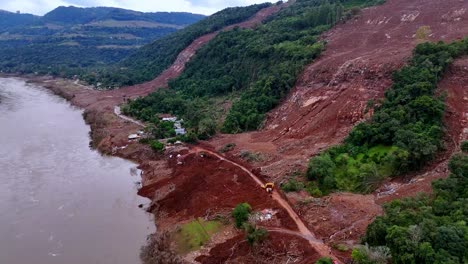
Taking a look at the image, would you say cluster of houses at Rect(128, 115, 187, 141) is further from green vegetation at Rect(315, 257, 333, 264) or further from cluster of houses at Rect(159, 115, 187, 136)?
green vegetation at Rect(315, 257, 333, 264)

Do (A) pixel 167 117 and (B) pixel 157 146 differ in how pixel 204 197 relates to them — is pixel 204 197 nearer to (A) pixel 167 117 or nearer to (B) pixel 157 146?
(B) pixel 157 146

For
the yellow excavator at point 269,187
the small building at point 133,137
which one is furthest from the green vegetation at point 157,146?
the yellow excavator at point 269,187

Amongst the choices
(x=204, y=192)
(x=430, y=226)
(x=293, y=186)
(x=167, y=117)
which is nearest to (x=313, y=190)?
(x=293, y=186)

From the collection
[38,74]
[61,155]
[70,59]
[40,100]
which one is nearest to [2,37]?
[70,59]

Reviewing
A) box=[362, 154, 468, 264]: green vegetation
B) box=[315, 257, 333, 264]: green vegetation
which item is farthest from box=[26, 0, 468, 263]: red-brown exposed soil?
box=[362, 154, 468, 264]: green vegetation

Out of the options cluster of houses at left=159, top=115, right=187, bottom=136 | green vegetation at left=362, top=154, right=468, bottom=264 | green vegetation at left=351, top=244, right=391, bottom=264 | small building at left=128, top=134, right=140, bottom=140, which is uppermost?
green vegetation at left=362, top=154, right=468, bottom=264

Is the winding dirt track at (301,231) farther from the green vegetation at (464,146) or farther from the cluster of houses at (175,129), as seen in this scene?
the cluster of houses at (175,129)
